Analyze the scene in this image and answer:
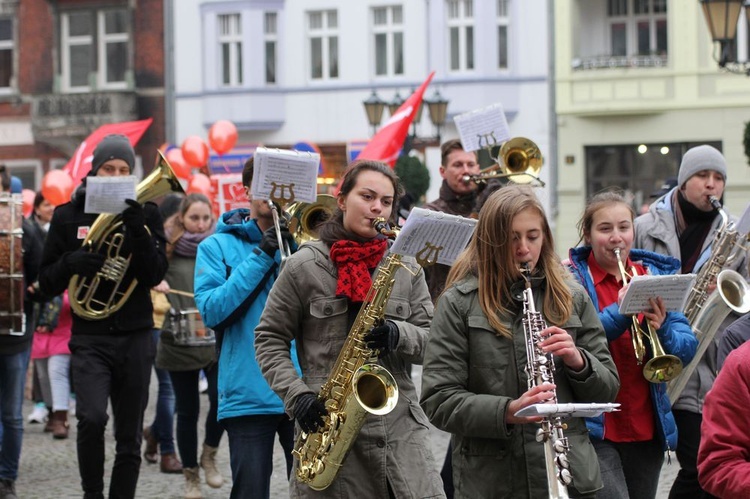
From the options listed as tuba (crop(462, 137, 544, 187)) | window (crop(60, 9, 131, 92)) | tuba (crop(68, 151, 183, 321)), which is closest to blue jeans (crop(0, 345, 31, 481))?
tuba (crop(68, 151, 183, 321))

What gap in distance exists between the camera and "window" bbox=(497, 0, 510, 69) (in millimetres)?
32125

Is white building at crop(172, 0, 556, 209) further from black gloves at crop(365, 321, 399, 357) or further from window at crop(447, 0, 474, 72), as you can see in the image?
black gloves at crop(365, 321, 399, 357)

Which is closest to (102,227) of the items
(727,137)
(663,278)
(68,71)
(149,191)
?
(149,191)

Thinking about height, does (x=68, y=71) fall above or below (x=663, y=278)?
above

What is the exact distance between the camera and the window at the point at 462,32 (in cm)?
3234

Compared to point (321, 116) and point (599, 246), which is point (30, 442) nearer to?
point (599, 246)

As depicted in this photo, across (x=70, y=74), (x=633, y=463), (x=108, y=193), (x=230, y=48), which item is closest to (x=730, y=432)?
(x=633, y=463)

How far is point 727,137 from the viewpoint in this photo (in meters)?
30.4

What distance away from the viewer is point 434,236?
4773 millimetres

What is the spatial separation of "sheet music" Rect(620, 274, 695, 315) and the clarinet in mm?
947

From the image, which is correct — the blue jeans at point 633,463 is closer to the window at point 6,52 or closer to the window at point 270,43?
the window at point 270,43

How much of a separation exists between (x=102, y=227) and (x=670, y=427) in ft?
10.7

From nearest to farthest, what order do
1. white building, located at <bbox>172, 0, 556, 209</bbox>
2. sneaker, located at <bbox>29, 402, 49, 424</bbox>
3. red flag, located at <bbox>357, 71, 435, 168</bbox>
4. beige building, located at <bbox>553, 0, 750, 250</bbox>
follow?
red flag, located at <bbox>357, 71, 435, 168</bbox>
sneaker, located at <bbox>29, 402, 49, 424</bbox>
beige building, located at <bbox>553, 0, 750, 250</bbox>
white building, located at <bbox>172, 0, 556, 209</bbox>

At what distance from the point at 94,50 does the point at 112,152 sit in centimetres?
2867
